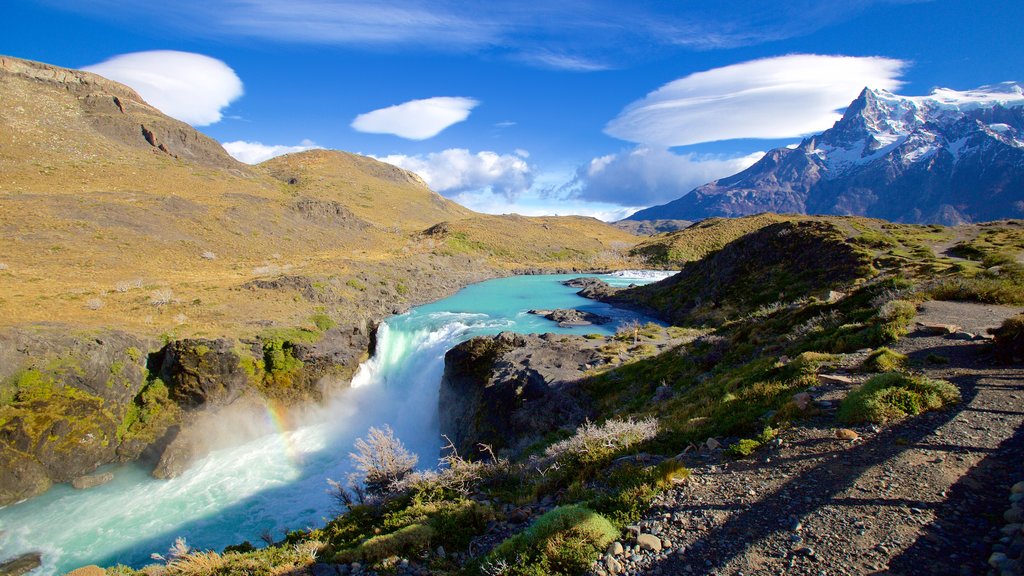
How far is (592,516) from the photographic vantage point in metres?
6.21

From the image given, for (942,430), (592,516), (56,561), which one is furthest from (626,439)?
(56,561)

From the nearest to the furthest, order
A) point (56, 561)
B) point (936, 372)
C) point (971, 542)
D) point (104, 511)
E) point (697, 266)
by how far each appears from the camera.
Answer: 1. point (971, 542)
2. point (936, 372)
3. point (56, 561)
4. point (104, 511)
5. point (697, 266)

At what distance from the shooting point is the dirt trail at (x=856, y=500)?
15.7 ft

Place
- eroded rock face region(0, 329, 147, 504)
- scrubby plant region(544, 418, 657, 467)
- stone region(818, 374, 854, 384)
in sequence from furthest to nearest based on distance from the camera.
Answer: eroded rock face region(0, 329, 147, 504) < stone region(818, 374, 854, 384) < scrubby plant region(544, 418, 657, 467)

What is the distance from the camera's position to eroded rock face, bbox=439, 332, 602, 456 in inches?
682

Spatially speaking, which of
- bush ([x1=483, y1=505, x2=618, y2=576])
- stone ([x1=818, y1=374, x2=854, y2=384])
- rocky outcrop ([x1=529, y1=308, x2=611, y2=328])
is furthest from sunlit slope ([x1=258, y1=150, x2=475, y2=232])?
bush ([x1=483, y1=505, x2=618, y2=576])

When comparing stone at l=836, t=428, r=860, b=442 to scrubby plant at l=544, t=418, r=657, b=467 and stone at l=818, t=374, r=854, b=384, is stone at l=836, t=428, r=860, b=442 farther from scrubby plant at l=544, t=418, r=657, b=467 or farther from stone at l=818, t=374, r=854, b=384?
scrubby plant at l=544, t=418, r=657, b=467

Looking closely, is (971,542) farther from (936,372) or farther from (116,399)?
(116,399)

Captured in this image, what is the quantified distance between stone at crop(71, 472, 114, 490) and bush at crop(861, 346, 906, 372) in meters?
28.4

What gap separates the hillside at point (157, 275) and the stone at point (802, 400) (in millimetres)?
25388

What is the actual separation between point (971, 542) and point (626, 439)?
5.19 metres

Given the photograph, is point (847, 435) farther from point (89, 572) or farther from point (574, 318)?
point (574, 318)

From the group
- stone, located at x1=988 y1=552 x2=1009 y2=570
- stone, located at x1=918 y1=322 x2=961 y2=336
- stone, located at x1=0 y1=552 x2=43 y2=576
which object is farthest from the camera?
stone, located at x1=0 y1=552 x2=43 y2=576

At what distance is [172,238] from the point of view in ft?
179
